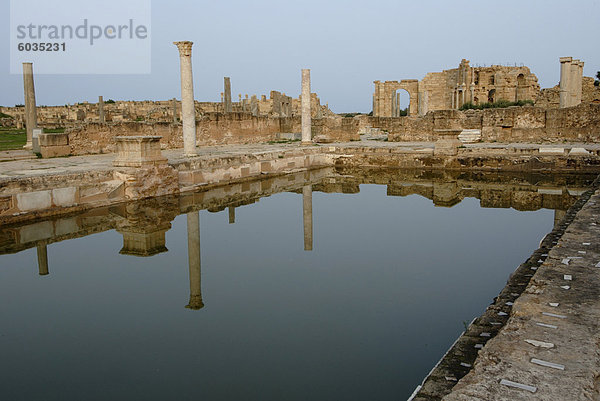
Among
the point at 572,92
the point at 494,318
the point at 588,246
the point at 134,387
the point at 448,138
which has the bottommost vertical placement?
the point at 134,387

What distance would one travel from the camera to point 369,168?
1588cm

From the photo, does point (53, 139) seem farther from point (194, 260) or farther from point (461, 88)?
point (461, 88)

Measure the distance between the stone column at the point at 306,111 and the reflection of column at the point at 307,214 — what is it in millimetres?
5733

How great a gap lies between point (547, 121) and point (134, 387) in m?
18.1

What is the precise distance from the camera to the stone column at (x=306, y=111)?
17812 mm

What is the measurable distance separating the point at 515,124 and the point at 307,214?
12.4 metres

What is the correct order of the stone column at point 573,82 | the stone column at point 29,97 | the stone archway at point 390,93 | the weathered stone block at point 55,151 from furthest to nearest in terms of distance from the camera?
the stone archway at point 390,93
the stone column at point 573,82
the stone column at point 29,97
the weathered stone block at point 55,151

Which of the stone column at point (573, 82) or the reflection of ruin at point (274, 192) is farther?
the stone column at point (573, 82)

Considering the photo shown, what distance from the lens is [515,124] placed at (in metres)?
18.3

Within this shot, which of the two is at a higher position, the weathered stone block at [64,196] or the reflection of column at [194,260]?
the weathered stone block at [64,196]

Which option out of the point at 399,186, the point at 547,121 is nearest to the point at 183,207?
the point at 399,186

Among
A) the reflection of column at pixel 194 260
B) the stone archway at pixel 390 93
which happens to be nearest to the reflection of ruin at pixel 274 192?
the reflection of column at pixel 194 260

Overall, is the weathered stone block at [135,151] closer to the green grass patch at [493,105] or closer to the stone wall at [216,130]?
the stone wall at [216,130]

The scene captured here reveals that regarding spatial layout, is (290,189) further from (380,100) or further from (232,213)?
(380,100)
